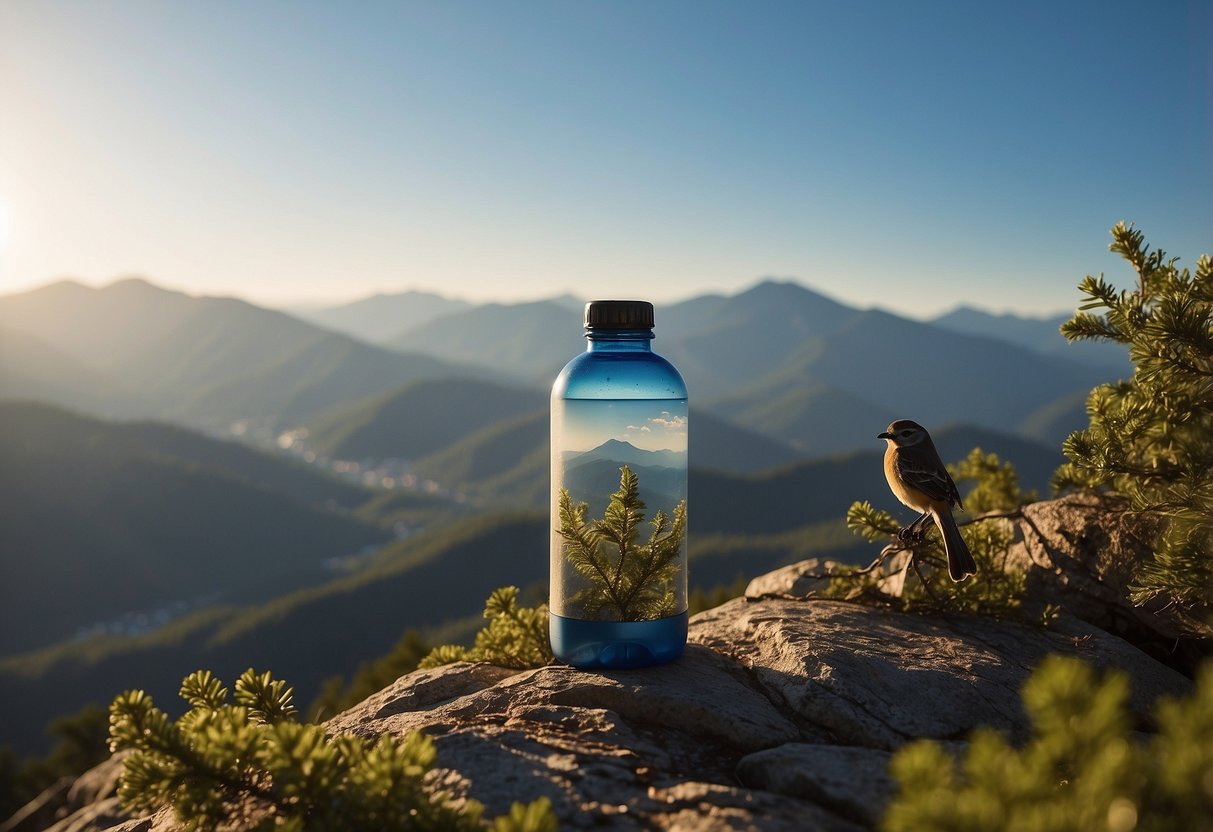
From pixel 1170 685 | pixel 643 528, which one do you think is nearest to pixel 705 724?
pixel 643 528

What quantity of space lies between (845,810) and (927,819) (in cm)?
100

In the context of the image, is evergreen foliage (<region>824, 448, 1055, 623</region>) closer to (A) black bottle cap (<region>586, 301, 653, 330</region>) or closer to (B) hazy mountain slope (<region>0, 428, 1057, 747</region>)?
(A) black bottle cap (<region>586, 301, 653, 330</region>)

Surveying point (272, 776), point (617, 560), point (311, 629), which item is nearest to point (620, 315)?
point (617, 560)

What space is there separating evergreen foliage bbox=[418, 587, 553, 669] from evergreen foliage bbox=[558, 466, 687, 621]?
682 millimetres

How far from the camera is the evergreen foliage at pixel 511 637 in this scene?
482 cm

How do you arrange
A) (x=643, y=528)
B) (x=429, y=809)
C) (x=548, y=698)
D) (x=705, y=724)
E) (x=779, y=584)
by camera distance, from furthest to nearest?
1. (x=779, y=584)
2. (x=643, y=528)
3. (x=548, y=698)
4. (x=705, y=724)
5. (x=429, y=809)

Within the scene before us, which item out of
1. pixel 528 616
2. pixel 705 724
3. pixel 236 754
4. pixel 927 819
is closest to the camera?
pixel 927 819

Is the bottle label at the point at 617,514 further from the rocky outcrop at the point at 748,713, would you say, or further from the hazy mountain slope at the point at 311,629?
the hazy mountain slope at the point at 311,629

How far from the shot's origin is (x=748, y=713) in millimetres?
3607

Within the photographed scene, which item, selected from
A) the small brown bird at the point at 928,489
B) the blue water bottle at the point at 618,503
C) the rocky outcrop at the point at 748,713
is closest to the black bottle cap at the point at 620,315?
the blue water bottle at the point at 618,503

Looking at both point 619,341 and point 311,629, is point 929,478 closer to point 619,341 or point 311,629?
point 619,341

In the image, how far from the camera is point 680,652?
14.6 ft

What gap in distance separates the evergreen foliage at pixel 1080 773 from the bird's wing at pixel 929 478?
9.45 ft

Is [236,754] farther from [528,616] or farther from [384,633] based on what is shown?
[384,633]
